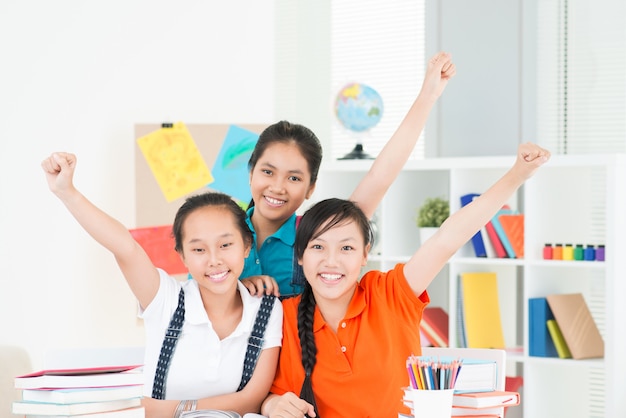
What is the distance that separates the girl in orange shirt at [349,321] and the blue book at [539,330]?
58.9 inches

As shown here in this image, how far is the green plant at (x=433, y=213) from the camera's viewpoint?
3.60 meters

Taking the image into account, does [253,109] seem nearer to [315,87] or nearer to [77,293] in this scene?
[315,87]

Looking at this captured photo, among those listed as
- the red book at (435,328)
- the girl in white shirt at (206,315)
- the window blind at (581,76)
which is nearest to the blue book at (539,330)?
the red book at (435,328)

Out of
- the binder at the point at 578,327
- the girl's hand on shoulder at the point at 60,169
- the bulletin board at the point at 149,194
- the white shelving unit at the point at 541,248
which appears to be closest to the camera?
the girl's hand on shoulder at the point at 60,169

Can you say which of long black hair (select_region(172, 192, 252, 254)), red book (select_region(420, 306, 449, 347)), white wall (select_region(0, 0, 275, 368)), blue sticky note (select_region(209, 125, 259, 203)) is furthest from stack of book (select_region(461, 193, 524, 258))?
long black hair (select_region(172, 192, 252, 254))

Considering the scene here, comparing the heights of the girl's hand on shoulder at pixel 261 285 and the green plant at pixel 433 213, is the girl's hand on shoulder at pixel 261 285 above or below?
below

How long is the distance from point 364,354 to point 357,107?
196 cm

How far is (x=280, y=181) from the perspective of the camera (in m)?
2.23

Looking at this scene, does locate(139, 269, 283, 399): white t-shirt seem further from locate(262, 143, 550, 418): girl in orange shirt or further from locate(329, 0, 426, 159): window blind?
locate(329, 0, 426, 159): window blind

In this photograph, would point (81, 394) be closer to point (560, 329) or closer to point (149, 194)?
point (560, 329)

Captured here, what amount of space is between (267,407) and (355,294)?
13.0 inches

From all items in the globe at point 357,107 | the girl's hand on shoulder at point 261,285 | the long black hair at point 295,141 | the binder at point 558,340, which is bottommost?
the binder at point 558,340

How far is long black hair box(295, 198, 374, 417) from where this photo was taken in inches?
74.8

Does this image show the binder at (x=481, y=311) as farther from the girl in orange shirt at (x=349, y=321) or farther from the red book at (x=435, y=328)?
the girl in orange shirt at (x=349, y=321)
